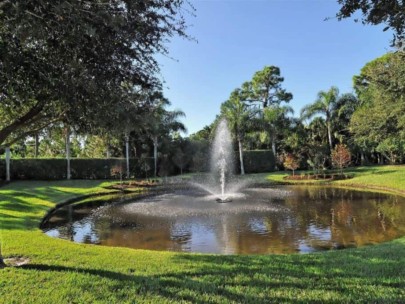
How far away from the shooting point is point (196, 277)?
19.1ft

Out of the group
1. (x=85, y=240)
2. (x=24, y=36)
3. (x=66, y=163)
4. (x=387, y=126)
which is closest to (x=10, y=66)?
(x=24, y=36)

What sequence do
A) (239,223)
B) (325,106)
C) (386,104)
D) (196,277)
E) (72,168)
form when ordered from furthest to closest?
(325,106) < (72,168) < (386,104) < (239,223) < (196,277)

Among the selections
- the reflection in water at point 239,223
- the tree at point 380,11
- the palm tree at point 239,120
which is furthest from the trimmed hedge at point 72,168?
the tree at point 380,11

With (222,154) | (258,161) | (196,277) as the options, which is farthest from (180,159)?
(196,277)

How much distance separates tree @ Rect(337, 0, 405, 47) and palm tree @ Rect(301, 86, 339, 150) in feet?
122

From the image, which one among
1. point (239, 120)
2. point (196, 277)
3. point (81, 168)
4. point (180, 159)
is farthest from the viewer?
point (239, 120)

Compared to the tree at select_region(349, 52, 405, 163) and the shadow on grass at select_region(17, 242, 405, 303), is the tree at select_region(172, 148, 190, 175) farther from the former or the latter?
the shadow on grass at select_region(17, 242, 405, 303)

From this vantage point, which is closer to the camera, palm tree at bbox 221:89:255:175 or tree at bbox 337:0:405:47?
tree at bbox 337:0:405:47

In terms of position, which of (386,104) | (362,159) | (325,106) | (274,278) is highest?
(325,106)

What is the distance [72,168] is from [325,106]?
2727 centimetres

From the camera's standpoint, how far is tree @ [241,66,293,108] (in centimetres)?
4875

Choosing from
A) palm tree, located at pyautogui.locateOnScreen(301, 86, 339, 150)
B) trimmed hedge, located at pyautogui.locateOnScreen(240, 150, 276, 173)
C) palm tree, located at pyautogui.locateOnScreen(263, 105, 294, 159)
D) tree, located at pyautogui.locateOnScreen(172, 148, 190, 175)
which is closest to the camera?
tree, located at pyautogui.locateOnScreen(172, 148, 190, 175)

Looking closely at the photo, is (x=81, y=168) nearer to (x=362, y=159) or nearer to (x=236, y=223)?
(x=236, y=223)

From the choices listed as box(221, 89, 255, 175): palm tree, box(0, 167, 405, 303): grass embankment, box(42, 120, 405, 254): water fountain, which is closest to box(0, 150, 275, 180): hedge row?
box(221, 89, 255, 175): palm tree
